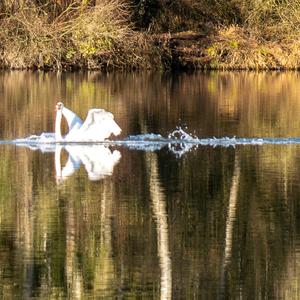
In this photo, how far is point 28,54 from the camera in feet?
149

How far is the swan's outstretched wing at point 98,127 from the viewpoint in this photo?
21.6 metres

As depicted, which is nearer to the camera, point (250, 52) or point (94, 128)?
point (94, 128)

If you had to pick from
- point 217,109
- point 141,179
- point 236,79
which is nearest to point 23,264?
point 141,179

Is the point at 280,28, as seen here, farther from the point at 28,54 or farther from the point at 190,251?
the point at 190,251

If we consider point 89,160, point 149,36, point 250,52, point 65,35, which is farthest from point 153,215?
point 250,52

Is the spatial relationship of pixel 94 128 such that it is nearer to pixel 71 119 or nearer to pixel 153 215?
pixel 71 119

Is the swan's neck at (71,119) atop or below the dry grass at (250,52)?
below

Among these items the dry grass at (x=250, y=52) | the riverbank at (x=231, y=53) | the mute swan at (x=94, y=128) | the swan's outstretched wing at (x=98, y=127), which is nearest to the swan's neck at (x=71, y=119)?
the mute swan at (x=94, y=128)

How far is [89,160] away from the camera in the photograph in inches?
768

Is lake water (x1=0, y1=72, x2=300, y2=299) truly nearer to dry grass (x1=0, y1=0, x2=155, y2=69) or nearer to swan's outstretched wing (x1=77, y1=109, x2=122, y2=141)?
swan's outstretched wing (x1=77, y1=109, x2=122, y2=141)

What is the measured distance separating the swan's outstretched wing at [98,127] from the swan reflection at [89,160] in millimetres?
276

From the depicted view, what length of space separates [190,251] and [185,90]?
25735 mm

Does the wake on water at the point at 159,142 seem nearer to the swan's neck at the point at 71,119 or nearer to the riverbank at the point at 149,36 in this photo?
the swan's neck at the point at 71,119

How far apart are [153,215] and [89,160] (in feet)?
17.8
